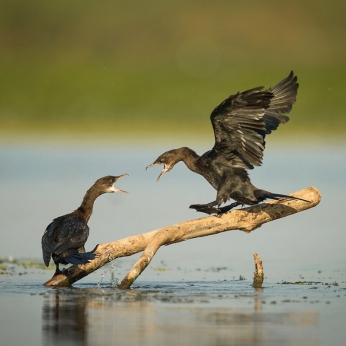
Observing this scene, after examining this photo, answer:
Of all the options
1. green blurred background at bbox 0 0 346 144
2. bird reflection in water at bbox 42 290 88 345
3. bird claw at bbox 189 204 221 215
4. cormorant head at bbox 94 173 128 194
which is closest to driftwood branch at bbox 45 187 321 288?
bird claw at bbox 189 204 221 215

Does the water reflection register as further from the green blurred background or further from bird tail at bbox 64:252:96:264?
the green blurred background

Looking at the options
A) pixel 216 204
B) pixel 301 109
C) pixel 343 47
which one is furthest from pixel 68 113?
pixel 216 204

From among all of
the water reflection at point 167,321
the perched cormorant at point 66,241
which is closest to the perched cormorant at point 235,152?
the perched cormorant at point 66,241

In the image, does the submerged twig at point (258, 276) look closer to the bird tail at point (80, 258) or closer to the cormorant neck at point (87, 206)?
the bird tail at point (80, 258)

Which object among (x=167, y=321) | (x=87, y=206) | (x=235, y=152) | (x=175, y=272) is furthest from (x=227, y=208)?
(x=167, y=321)

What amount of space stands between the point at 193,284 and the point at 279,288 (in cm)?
87

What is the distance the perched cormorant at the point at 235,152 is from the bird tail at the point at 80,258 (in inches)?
45.3

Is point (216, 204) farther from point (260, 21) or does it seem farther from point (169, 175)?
point (260, 21)

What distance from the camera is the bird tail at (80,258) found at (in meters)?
9.41

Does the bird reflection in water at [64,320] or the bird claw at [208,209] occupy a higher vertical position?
the bird claw at [208,209]

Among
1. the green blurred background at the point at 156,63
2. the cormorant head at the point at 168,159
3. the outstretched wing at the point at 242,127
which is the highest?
the green blurred background at the point at 156,63

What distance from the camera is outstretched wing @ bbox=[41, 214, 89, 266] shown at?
31.3ft

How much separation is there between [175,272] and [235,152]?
1503mm

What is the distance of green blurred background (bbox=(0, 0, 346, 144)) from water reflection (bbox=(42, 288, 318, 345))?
15741mm
